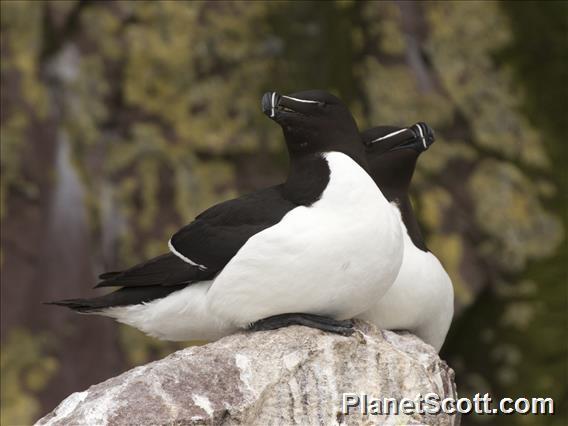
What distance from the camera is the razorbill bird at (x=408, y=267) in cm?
389

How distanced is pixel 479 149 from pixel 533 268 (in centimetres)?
78

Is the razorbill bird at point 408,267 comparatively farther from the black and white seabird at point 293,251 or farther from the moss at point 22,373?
the moss at point 22,373

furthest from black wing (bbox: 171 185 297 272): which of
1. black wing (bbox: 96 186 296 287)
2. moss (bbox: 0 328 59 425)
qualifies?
moss (bbox: 0 328 59 425)

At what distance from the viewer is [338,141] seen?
3.62 m

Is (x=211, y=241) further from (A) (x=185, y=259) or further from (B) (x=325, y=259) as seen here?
(B) (x=325, y=259)

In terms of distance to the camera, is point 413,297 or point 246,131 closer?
point 413,297

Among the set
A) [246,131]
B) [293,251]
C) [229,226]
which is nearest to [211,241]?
[229,226]

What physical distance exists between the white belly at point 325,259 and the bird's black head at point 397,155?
512 millimetres

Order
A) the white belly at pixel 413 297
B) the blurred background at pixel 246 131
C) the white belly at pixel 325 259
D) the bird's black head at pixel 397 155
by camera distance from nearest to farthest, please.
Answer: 1. the white belly at pixel 325 259
2. the white belly at pixel 413 297
3. the bird's black head at pixel 397 155
4. the blurred background at pixel 246 131

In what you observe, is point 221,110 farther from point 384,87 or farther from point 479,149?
point 479,149

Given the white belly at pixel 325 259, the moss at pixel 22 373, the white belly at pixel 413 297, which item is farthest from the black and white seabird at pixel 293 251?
the moss at pixel 22 373

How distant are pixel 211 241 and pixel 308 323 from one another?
0.43 m

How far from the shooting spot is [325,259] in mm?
3385

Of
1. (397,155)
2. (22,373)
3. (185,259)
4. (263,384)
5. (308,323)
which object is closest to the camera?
(263,384)
